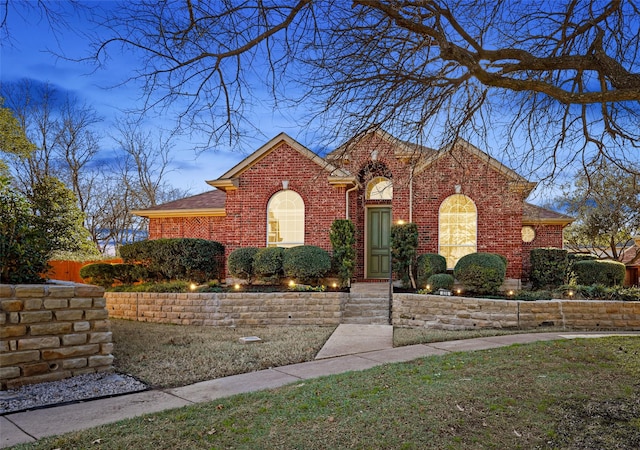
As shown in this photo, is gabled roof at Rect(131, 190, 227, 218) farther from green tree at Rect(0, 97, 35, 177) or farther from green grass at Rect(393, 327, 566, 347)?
green grass at Rect(393, 327, 566, 347)

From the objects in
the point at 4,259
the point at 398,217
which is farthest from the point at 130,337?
the point at 398,217

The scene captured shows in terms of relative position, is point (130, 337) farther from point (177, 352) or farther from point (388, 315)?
point (388, 315)

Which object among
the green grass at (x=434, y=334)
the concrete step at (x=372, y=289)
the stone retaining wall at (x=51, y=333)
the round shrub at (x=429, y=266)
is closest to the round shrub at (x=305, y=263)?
the concrete step at (x=372, y=289)

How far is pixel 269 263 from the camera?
13891 millimetres

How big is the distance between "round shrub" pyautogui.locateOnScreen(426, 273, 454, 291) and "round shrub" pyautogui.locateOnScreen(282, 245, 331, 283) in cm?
291

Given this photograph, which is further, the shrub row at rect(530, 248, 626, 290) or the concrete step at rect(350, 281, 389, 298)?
the shrub row at rect(530, 248, 626, 290)

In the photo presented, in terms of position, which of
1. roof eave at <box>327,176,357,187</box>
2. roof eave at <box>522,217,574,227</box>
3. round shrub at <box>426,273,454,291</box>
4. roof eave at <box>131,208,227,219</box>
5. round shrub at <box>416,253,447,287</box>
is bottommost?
round shrub at <box>426,273,454,291</box>

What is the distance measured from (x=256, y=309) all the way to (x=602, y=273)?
10.4 meters

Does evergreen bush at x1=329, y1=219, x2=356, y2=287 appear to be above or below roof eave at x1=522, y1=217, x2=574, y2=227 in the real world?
below

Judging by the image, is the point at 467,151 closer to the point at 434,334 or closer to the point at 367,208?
the point at 434,334

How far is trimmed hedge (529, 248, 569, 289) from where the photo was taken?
14438 mm

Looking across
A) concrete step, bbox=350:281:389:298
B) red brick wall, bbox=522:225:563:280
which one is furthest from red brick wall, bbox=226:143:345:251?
Answer: red brick wall, bbox=522:225:563:280

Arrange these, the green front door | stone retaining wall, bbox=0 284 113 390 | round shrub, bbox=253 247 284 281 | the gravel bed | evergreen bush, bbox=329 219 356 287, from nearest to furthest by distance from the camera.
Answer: the gravel bed < stone retaining wall, bbox=0 284 113 390 < round shrub, bbox=253 247 284 281 < evergreen bush, bbox=329 219 356 287 < the green front door

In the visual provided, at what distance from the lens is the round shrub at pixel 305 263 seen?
1353 cm
